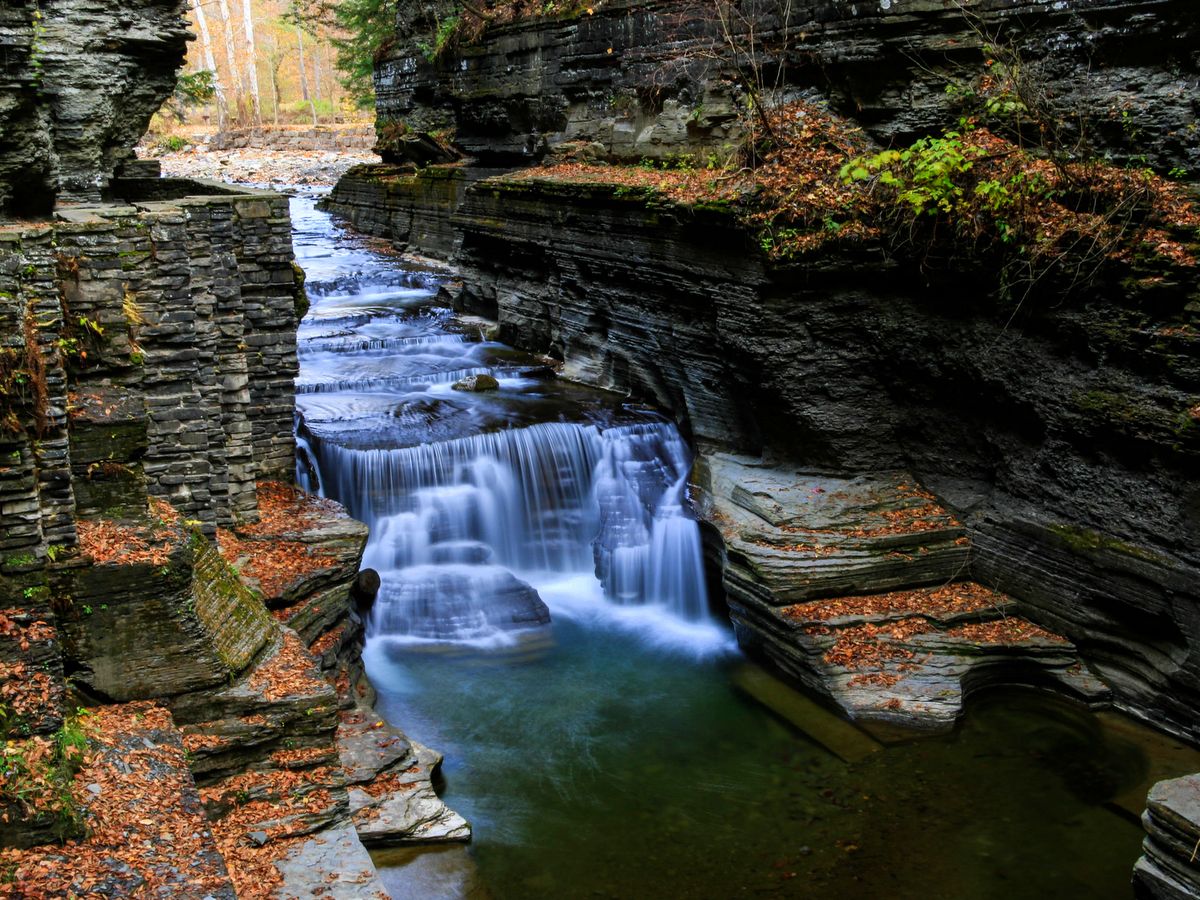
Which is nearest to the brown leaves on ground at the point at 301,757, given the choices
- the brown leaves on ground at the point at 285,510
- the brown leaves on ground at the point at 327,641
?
the brown leaves on ground at the point at 327,641

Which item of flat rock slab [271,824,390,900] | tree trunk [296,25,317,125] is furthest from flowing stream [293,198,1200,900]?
tree trunk [296,25,317,125]

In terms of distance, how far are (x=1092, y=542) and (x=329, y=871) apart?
799cm

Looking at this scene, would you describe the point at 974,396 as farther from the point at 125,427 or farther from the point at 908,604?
the point at 125,427

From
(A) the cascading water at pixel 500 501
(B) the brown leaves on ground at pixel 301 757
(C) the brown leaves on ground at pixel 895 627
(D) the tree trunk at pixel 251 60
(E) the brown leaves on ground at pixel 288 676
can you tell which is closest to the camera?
(B) the brown leaves on ground at pixel 301 757

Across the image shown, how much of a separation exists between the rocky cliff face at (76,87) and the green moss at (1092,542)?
38.8 ft

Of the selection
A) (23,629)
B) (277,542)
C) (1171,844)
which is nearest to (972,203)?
(1171,844)

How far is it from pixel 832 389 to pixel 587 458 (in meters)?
3.70

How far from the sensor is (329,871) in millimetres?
6762

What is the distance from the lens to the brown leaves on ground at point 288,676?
26.2 feet

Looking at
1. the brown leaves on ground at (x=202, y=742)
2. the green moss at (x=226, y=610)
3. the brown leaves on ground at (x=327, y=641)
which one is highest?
the green moss at (x=226, y=610)

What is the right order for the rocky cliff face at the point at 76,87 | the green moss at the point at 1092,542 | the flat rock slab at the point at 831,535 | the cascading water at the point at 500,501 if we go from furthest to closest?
the cascading water at the point at 500,501 < the flat rock slab at the point at 831,535 < the rocky cliff face at the point at 76,87 < the green moss at the point at 1092,542

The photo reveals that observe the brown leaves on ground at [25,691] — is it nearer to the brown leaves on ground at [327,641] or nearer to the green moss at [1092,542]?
the brown leaves on ground at [327,641]

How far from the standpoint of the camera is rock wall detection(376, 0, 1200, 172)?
10953 mm

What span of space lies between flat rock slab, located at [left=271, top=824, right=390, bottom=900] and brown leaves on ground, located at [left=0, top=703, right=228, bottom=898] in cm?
75
